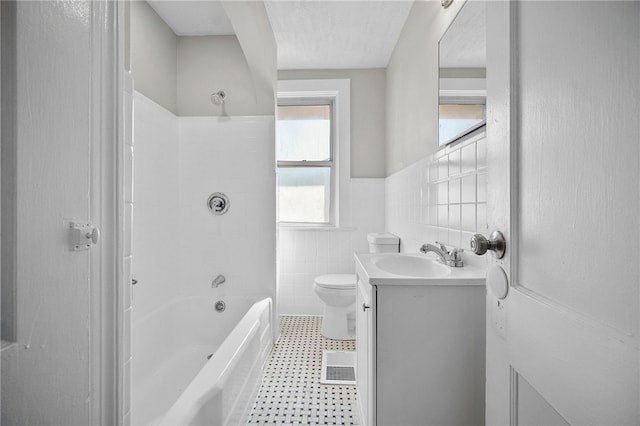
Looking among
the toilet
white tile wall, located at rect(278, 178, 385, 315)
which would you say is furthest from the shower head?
the toilet

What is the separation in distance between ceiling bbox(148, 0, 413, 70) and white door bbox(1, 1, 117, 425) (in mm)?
1987

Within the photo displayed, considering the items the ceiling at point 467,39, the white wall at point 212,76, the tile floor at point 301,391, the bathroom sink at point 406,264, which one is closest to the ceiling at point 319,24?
the white wall at point 212,76

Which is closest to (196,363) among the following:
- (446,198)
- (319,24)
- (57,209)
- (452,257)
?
(452,257)

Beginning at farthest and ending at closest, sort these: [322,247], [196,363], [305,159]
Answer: [305,159], [322,247], [196,363]

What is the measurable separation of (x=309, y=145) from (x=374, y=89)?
0.86 m

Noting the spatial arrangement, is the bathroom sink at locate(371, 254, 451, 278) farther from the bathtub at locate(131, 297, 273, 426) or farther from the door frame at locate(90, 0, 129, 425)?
the door frame at locate(90, 0, 129, 425)

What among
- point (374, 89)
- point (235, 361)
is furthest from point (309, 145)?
point (235, 361)

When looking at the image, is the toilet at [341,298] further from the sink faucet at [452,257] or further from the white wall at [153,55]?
the white wall at [153,55]

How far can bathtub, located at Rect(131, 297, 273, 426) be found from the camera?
1136 mm

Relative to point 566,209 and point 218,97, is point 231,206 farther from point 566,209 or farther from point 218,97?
point 566,209

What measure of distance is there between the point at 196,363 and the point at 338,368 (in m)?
1.03

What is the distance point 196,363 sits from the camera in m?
2.30

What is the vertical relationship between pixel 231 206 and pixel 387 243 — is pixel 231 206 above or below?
above

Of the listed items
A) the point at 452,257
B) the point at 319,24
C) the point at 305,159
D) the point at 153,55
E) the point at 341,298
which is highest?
the point at 319,24
